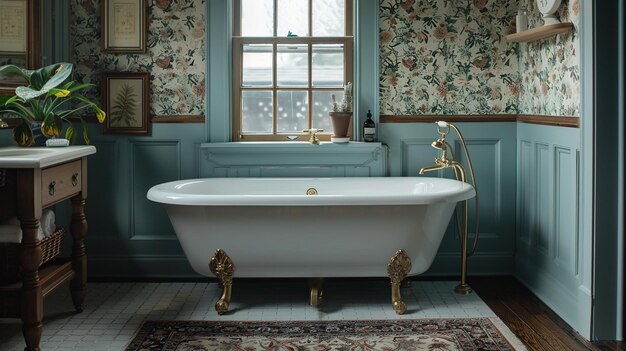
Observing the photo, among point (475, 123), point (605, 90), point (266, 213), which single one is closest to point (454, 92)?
point (475, 123)

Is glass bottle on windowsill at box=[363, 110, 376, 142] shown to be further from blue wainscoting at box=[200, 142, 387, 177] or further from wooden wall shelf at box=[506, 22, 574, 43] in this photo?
wooden wall shelf at box=[506, 22, 574, 43]

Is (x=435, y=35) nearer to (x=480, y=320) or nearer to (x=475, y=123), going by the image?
(x=475, y=123)

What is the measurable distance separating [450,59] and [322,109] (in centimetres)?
88

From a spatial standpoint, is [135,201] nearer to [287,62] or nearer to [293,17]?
[287,62]

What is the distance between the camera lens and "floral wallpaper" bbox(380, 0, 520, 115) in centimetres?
424

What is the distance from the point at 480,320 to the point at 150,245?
6.86 ft

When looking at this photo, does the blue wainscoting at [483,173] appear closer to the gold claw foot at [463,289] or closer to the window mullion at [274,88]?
the gold claw foot at [463,289]

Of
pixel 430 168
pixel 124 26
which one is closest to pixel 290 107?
pixel 430 168

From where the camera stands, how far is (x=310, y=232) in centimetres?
344

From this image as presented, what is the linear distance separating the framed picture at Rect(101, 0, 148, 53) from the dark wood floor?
2.57 metres

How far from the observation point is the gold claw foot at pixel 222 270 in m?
3.49

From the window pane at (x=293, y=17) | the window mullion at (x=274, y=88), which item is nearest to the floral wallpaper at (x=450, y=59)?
the window pane at (x=293, y=17)

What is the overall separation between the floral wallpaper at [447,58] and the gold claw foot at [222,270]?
1463 mm

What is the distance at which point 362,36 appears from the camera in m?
4.22
